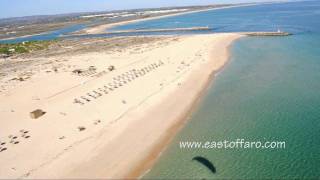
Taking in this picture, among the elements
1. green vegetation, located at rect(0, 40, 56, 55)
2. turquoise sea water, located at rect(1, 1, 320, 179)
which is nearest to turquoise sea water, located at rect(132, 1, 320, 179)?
turquoise sea water, located at rect(1, 1, 320, 179)

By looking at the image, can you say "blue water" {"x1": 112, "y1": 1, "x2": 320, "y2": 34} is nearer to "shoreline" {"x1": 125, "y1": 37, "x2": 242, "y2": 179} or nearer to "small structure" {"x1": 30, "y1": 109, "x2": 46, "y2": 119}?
"shoreline" {"x1": 125, "y1": 37, "x2": 242, "y2": 179}

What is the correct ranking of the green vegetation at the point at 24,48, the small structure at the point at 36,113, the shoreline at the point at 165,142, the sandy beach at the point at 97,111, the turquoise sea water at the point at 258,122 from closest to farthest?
the turquoise sea water at the point at 258,122 < the shoreline at the point at 165,142 < the sandy beach at the point at 97,111 < the small structure at the point at 36,113 < the green vegetation at the point at 24,48

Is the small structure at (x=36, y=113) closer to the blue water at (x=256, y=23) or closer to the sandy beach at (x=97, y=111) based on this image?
the sandy beach at (x=97, y=111)

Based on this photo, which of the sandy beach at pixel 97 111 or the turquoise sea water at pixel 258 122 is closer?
the turquoise sea water at pixel 258 122

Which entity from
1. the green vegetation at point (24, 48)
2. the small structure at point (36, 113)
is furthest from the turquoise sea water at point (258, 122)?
the green vegetation at point (24, 48)

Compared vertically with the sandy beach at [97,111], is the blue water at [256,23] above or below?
below

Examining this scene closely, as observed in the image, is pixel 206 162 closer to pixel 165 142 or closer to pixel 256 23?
pixel 165 142
